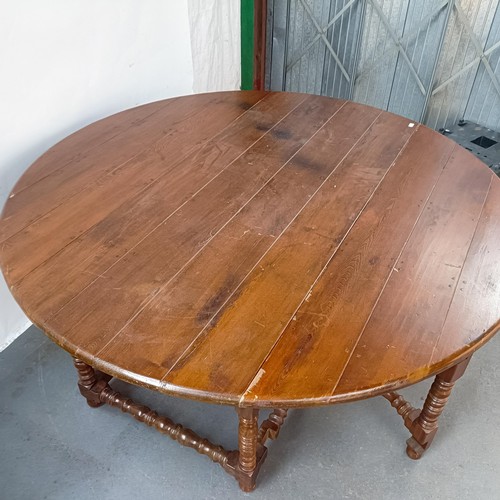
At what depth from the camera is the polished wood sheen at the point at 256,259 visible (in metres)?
0.85

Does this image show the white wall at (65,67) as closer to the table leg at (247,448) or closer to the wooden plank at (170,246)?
the wooden plank at (170,246)

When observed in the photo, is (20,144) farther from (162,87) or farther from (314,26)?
(314,26)

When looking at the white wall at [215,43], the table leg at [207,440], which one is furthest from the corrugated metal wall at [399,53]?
the table leg at [207,440]

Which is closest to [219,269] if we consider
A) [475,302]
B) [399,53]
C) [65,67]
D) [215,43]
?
[475,302]

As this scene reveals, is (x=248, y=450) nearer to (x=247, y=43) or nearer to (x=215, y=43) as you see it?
(x=215, y=43)

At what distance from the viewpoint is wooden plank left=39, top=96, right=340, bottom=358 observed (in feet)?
2.96

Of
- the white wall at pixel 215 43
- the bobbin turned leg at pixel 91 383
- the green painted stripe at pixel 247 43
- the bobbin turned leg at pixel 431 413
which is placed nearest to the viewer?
the bobbin turned leg at pixel 431 413

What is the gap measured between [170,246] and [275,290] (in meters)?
0.27

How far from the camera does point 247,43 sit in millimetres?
2602

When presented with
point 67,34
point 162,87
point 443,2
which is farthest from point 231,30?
point 67,34

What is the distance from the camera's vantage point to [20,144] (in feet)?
4.75

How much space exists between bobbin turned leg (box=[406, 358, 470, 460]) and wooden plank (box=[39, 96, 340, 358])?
0.65 meters

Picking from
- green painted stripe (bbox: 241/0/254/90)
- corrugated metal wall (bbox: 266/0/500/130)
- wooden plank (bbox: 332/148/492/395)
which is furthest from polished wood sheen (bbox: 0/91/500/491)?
green painted stripe (bbox: 241/0/254/90)

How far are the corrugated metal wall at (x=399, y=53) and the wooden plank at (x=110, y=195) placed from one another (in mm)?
1155
